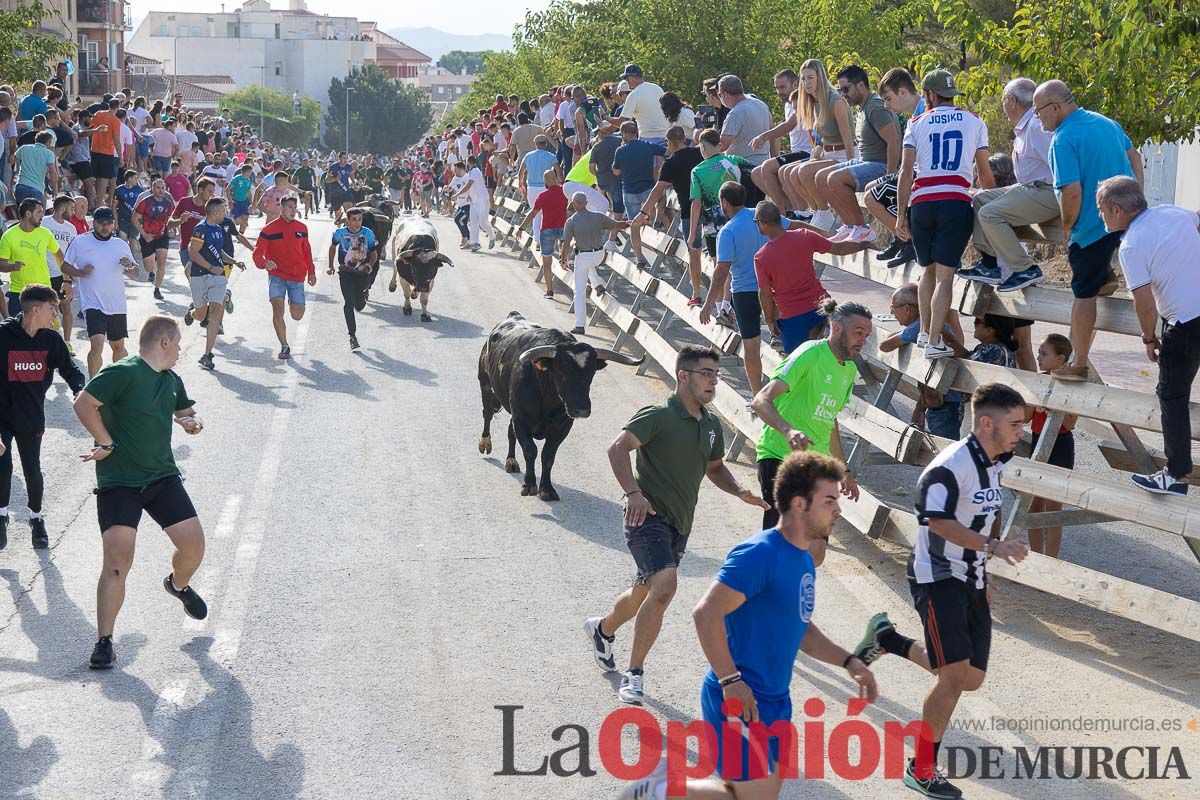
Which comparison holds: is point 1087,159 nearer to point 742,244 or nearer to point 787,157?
point 742,244

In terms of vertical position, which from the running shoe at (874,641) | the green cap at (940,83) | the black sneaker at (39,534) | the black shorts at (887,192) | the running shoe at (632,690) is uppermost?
the green cap at (940,83)

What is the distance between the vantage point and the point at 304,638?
8.38 meters

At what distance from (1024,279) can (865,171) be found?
7.73 ft

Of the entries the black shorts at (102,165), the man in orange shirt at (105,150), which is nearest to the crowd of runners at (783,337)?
the man in orange shirt at (105,150)

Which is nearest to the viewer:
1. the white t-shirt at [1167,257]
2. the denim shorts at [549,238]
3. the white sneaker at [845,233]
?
the white t-shirt at [1167,257]

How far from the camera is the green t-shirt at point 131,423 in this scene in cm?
793

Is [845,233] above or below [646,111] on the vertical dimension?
below

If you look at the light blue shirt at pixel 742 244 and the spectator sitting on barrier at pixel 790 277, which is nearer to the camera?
the spectator sitting on barrier at pixel 790 277

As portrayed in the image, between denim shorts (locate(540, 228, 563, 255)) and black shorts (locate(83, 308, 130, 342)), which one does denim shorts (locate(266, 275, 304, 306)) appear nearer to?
black shorts (locate(83, 308, 130, 342))

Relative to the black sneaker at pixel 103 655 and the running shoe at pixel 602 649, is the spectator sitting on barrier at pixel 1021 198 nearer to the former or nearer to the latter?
the running shoe at pixel 602 649

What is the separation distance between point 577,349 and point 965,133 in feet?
12.5

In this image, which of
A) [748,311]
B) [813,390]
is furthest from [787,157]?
[813,390]

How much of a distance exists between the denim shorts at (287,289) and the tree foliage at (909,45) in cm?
892

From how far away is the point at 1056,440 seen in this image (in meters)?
9.92
